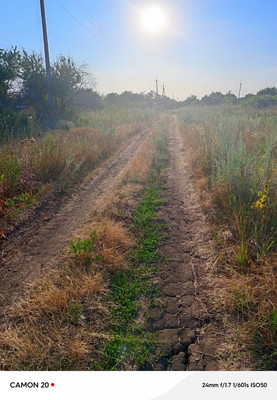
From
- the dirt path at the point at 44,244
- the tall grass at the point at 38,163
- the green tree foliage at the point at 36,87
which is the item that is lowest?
the dirt path at the point at 44,244

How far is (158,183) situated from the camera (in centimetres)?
654

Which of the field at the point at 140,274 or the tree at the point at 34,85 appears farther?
the tree at the point at 34,85

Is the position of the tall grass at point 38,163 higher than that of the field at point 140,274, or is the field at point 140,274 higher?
the tall grass at point 38,163

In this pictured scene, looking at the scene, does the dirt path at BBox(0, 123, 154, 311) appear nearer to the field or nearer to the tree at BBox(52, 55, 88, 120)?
the field

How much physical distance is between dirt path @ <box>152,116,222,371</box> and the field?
1cm

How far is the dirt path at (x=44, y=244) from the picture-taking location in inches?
118

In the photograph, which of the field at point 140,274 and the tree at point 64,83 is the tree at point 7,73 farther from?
the field at point 140,274

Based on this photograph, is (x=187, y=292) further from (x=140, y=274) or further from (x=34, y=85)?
(x=34, y=85)

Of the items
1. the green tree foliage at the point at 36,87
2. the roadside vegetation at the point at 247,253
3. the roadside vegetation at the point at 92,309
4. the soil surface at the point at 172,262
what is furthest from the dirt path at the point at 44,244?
the green tree foliage at the point at 36,87

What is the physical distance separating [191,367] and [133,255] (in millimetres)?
1639

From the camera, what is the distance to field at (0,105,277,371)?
208 centimetres

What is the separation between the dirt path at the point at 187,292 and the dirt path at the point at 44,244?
1521 millimetres

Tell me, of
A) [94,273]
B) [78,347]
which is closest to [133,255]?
[94,273]

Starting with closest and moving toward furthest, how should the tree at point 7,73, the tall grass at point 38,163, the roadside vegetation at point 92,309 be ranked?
the roadside vegetation at point 92,309 < the tall grass at point 38,163 < the tree at point 7,73
